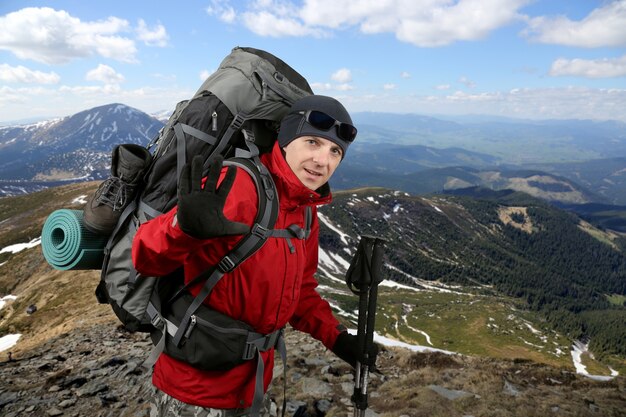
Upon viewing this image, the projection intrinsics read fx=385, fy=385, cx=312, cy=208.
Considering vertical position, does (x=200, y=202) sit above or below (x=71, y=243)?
above

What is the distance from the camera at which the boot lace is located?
460cm

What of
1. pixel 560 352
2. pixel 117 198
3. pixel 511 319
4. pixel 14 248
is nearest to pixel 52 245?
pixel 117 198

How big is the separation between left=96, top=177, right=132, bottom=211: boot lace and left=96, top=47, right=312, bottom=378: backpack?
4.2 inches

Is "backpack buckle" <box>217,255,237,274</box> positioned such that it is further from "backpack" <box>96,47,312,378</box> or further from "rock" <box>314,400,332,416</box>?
"rock" <box>314,400,332,416</box>

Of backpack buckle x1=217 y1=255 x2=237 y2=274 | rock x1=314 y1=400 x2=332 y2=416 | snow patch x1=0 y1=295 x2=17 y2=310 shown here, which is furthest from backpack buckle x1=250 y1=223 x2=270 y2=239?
snow patch x1=0 y1=295 x2=17 y2=310

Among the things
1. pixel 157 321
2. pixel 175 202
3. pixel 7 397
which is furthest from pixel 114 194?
pixel 7 397

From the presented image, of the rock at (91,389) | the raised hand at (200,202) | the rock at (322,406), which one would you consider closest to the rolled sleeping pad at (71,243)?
the raised hand at (200,202)

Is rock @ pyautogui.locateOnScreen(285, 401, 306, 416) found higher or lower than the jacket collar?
lower

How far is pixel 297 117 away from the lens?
4.62 metres

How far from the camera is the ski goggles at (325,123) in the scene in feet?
15.1

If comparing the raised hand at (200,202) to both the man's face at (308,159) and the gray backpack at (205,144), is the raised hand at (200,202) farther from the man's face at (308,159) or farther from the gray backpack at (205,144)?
the man's face at (308,159)

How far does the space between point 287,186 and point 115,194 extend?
6.84 ft

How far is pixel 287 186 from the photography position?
14.5 feet

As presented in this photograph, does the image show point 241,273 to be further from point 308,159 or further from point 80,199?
point 80,199
